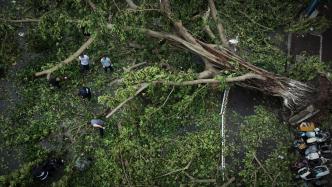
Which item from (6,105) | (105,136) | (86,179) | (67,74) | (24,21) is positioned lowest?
(86,179)

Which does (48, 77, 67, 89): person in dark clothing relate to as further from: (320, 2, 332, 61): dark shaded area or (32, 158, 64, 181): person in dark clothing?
(320, 2, 332, 61): dark shaded area

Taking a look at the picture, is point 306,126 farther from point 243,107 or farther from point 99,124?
point 99,124

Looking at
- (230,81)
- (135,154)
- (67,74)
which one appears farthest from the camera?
(67,74)

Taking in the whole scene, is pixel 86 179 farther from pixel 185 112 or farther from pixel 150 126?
pixel 185 112

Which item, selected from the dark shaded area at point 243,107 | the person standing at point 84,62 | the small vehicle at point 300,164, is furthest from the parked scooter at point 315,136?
the person standing at point 84,62

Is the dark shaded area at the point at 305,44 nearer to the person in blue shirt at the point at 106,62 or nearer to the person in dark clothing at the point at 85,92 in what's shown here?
the person in blue shirt at the point at 106,62

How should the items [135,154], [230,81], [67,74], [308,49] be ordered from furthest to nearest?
[308,49] → [67,74] → [230,81] → [135,154]

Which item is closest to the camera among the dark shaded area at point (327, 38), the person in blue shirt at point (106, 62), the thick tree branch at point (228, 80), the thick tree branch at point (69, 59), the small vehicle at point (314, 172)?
the small vehicle at point (314, 172)

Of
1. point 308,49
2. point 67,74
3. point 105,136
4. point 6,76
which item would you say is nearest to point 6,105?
point 6,76
